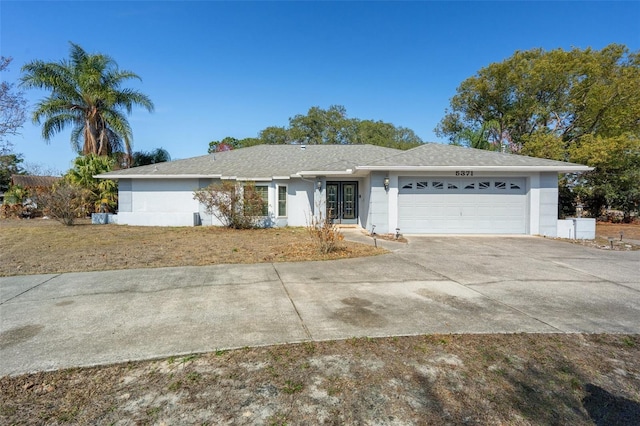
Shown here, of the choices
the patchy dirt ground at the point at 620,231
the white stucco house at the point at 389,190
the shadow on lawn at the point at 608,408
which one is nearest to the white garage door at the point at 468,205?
the white stucco house at the point at 389,190

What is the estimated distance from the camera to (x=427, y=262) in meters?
7.83

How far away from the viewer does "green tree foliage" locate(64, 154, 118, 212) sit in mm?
17609

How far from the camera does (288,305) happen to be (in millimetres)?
4727

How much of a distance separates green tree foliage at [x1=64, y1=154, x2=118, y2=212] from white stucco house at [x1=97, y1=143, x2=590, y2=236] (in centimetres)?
238

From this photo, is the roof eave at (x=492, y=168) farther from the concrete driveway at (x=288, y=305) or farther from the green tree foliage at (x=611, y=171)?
the green tree foliage at (x=611, y=171)

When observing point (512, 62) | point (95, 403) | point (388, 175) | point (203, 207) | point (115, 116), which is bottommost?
point (95, 403)

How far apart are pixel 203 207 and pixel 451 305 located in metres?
13.6

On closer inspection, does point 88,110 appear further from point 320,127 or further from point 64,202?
point 320,127

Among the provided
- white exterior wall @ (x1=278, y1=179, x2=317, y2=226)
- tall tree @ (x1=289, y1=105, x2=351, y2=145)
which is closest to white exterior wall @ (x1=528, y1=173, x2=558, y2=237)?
white exterior wall @ (x1=278, y1=179, x2=317, y2=226)

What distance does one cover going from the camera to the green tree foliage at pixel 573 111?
19.0 meters

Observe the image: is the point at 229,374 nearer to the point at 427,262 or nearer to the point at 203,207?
the point at 427,262

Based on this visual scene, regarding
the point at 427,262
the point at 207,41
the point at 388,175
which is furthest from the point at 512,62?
the point at 427,262

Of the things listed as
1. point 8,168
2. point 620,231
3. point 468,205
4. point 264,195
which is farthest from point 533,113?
point 8,168

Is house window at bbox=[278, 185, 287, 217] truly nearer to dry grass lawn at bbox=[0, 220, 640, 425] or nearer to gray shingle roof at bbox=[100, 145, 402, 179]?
gray shingle roof at bbox=[100, 145, 402, 179]
